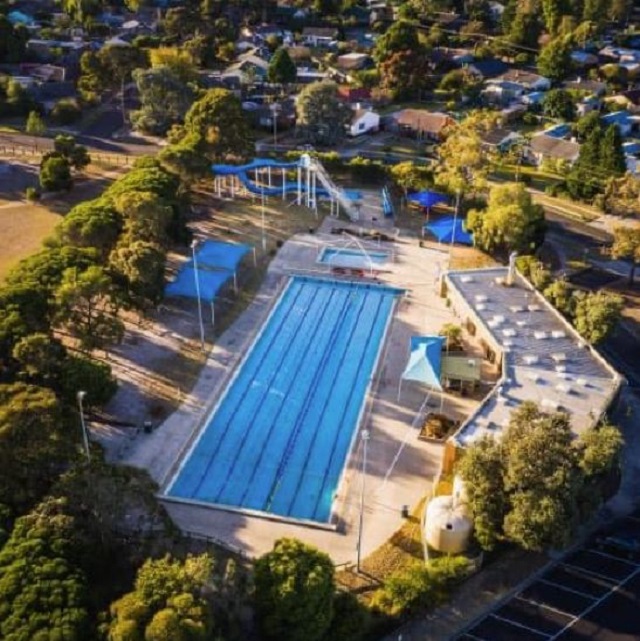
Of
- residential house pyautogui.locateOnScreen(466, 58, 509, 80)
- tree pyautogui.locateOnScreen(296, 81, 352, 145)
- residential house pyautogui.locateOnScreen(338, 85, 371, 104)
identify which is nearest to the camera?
tree pyautogui.locateOnScreen(296, 81, 352, 145)

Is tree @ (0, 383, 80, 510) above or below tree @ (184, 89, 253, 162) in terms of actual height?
below

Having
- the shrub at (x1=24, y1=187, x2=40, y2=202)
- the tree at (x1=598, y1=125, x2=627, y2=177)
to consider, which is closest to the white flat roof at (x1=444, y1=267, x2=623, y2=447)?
the tree at (x1=598, y1=125, x2=627, y2=177)

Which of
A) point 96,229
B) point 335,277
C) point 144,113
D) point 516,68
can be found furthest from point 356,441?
point 516,68

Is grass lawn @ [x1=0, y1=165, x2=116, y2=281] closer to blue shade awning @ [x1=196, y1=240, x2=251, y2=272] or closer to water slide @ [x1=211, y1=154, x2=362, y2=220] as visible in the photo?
water slide @ [x1=211, y1=154, x2=362, y2=220]

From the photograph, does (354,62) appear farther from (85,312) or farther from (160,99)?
(85,312)

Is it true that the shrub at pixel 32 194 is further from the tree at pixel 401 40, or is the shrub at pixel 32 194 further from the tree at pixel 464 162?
the tree at pixel 401 40

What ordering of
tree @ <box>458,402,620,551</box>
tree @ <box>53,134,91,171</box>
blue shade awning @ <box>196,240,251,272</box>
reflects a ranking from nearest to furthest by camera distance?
tree @ <box>458,402,620,551</box>, blue shade awning @ <box>196,240,251,272</box>, tree @ <box>53,134,91,171</box>

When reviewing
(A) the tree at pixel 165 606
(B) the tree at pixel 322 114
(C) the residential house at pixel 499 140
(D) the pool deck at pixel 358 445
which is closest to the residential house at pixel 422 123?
(C) the residential house at pixel 499 140
